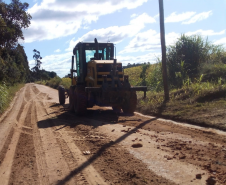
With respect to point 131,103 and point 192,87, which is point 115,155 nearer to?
point 131,103

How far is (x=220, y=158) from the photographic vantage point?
4996 mm

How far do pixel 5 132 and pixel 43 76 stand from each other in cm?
10332

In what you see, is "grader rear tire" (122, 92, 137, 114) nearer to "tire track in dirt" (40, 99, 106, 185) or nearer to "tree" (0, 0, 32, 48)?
"tire track in dirt" (40, 99, 106, 185)

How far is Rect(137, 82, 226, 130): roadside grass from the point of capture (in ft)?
28.5

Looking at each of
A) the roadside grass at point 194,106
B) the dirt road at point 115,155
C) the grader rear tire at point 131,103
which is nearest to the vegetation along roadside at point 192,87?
the roadside grass at point 194,106

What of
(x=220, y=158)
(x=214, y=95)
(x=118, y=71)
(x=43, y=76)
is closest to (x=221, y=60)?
(x=214, y=95)

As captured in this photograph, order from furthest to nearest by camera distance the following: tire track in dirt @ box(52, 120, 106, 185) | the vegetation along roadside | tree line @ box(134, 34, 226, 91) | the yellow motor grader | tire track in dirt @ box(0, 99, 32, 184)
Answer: tree line @ box(134, 34, 226, 91)
the yellow motor grader
the vegetation along roadside
tire track in dirt @ box(0, 99, 32, 184)
tire track in dirt @ box(52, 120, 106, 185)

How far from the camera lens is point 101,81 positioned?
10820mm

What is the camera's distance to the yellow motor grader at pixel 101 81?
10.3 m

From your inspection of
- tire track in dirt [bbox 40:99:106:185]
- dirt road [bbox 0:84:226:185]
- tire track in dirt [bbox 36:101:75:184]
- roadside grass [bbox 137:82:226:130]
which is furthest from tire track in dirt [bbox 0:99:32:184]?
roadside grass [bbox 137:82:226:130]

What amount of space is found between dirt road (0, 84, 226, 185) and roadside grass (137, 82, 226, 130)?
2.73ft

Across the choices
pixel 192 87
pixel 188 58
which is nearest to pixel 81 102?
pixel 192 87

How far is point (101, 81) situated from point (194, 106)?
388 centimetres

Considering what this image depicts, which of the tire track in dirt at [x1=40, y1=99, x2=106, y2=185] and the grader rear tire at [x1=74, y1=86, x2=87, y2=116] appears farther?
the grader rear tire at [x1=74, y1=86, x2=87, y2=116]
